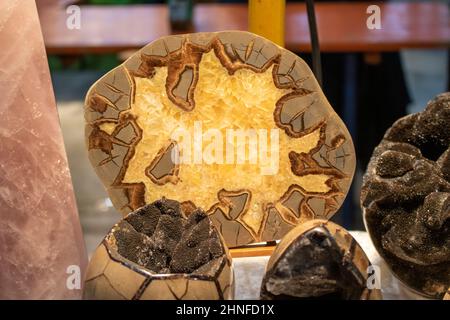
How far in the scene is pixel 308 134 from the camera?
768 mm

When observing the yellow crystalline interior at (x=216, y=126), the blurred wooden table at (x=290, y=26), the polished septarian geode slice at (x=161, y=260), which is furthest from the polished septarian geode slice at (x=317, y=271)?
the blurred wooden table at (x=290, y=26)

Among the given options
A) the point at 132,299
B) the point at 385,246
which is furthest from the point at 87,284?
the point at 385,246

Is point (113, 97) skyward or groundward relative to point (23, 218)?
skyward

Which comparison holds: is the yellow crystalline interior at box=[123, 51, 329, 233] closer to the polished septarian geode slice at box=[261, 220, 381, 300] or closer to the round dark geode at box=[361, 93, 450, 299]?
the round dark geode at box=[361, 93, 450, 299]

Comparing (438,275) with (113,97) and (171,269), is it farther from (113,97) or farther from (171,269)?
(113,97)

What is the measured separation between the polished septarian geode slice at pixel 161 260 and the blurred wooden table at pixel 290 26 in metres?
1.20

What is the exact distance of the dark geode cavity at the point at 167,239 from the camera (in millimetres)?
596

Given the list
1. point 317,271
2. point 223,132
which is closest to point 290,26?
point 223,132

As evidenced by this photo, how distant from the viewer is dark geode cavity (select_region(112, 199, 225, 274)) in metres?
0.60

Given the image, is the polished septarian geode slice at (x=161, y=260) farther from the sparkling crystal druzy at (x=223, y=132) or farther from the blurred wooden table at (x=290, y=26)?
the blurred wooden table at (x=290, y=26)

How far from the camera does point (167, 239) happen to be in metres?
0.63

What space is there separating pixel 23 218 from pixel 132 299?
218mm

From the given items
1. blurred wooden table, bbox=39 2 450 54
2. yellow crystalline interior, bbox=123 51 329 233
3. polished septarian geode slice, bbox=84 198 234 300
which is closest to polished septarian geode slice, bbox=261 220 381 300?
polished septarian geode slice, bbox=84 198 234 300

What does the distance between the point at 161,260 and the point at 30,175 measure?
196mm
